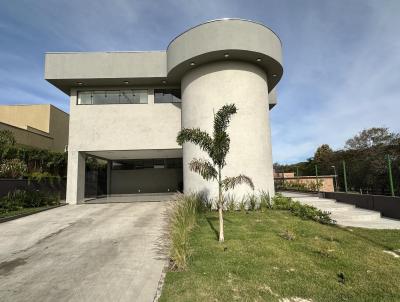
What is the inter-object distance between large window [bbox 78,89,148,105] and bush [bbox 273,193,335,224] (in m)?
10.5

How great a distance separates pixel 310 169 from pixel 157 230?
64.4 feet

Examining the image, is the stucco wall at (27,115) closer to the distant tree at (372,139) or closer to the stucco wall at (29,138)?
the stucco wall at (29,138)

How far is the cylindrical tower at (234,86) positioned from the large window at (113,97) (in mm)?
3738

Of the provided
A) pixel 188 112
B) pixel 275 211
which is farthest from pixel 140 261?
pixel 188 112

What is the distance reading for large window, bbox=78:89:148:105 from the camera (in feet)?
60.3

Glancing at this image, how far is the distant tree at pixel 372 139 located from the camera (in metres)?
34.1

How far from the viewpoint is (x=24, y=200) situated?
1500 centimetres

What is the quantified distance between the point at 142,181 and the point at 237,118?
14609 mm

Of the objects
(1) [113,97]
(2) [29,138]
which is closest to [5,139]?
(1) [113,97]

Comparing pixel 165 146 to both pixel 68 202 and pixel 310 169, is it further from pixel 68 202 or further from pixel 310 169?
pixel 310 169

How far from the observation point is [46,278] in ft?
19.1

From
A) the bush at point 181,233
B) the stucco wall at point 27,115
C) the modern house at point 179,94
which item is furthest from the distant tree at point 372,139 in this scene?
the stucco wall at point 27,115

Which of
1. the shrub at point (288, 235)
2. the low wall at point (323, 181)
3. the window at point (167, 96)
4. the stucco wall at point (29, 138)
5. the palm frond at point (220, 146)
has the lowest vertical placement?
the shrub at point (288, 235)

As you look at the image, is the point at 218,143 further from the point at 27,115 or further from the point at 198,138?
the point at 27,115
